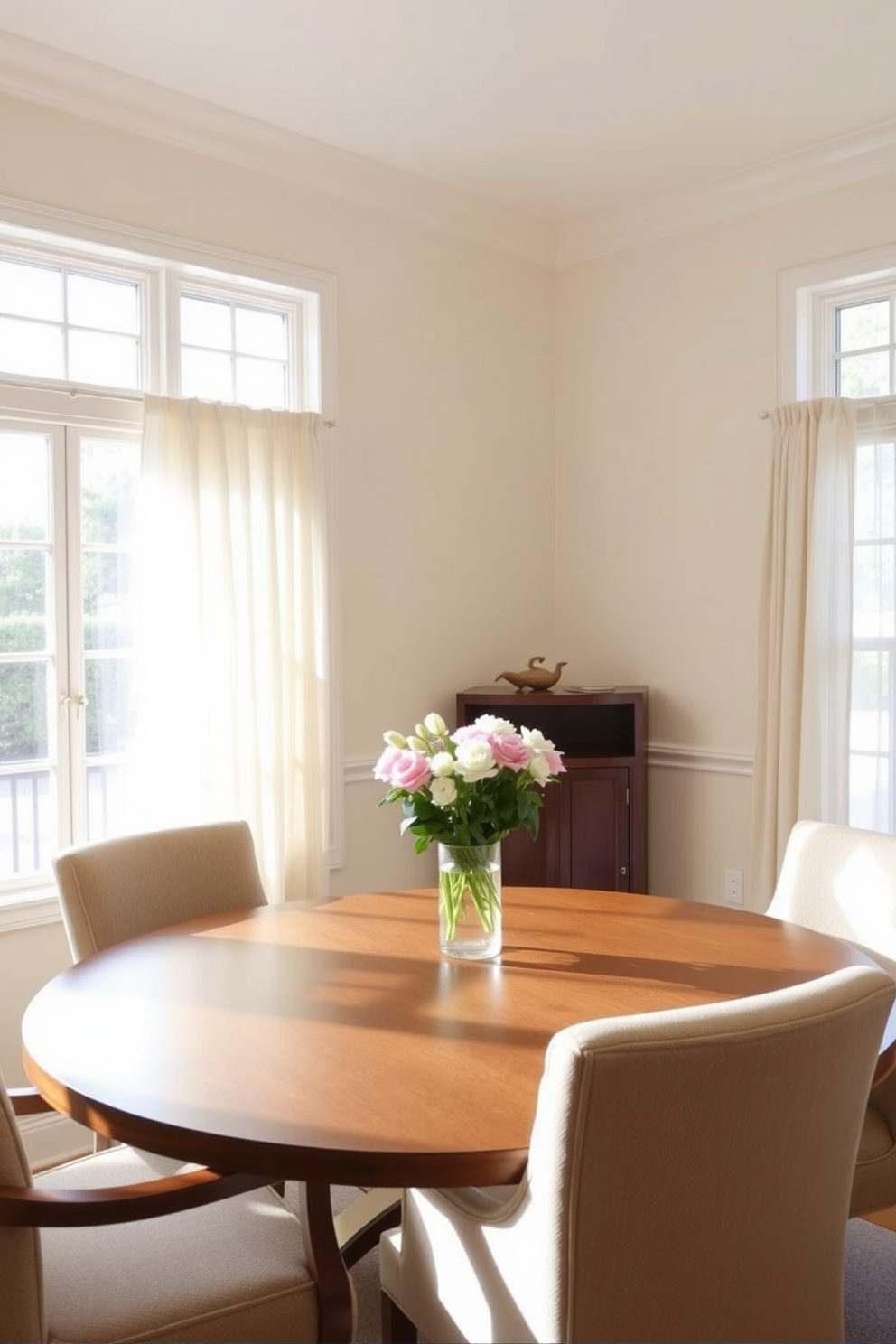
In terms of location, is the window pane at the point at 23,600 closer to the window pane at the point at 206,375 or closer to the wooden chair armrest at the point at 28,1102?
the window pane at the point at 206,375

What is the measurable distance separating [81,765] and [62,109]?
6.12 feet

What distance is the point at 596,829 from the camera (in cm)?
398

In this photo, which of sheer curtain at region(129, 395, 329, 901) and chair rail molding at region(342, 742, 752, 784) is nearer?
sheer curtain at region(129, 395, 329, 901)

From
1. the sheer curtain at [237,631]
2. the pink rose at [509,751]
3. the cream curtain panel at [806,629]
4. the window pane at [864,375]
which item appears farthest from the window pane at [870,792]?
the pink rose at [509,751]

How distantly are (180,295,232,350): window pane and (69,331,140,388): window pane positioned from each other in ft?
0.62

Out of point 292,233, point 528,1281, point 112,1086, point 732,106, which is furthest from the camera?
point 292,233

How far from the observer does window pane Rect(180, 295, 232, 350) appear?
357cm

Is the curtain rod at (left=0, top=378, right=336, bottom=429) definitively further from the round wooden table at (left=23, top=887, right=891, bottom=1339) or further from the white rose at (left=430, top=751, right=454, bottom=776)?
the white rose at (left=430, top=751, right=454, bottom=776)

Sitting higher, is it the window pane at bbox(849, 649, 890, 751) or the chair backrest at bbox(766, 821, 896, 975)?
the window pane at bbox(849, 649, 890, 751)

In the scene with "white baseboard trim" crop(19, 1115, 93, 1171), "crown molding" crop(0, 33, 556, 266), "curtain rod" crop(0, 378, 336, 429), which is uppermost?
"crown molding" crop(0, 33, 556, 266)

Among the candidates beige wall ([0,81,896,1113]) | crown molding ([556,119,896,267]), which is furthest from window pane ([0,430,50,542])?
crown molding ([556,119,896,267])

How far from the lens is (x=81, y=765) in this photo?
3293 mm

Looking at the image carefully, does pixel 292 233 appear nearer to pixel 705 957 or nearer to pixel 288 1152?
pixel 705 957

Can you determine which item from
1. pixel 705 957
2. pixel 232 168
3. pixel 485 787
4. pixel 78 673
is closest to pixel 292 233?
pixel 232 168
